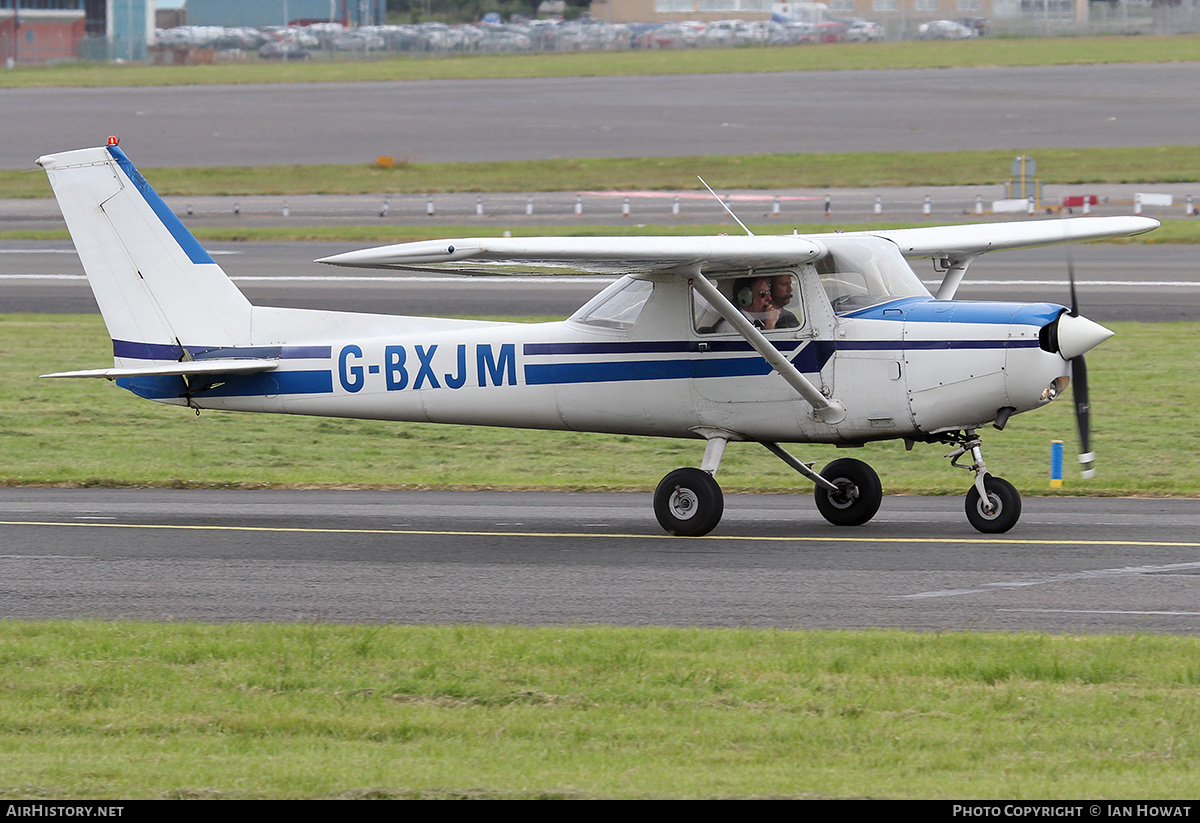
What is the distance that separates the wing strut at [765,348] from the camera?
499 inches

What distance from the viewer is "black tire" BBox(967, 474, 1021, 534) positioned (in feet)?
42.5

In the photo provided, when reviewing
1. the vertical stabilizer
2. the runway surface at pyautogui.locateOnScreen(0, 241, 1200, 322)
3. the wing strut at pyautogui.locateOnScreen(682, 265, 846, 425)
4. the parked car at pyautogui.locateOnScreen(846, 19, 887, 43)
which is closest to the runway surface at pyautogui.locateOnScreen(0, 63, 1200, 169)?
the runway surface at pyautogui.locateOnScreen(0, 241, 1200, 322)

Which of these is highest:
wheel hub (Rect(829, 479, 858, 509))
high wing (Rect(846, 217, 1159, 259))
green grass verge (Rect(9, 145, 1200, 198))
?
green grass verge (Rect(9, 145, 1200, 198))

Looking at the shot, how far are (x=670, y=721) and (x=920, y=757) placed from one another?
1286mm

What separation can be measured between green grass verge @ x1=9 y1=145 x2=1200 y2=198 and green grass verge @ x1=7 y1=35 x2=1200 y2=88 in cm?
2964

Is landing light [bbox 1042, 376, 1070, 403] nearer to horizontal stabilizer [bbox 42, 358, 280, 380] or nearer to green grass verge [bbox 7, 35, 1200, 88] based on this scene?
horizontal stabilizer [bbox 42, 358, 280, 380]

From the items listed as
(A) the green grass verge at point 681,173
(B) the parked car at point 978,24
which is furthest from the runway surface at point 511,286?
(B) the parked car at point 978,24

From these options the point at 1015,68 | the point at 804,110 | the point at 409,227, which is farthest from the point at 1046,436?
the point at 1015,68

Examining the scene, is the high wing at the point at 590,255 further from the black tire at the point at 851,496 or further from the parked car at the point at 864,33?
the parked car at the point at 864,33

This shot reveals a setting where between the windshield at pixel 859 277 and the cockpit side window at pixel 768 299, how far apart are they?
0.93 ft

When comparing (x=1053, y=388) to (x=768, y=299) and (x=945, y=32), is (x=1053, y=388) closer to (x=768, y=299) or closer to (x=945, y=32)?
(x=768, y=299)

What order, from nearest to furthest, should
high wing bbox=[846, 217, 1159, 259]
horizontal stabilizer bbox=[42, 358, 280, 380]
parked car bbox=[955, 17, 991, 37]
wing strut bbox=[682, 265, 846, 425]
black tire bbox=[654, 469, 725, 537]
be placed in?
wing strut bbox=[682, 265, 846, 425]
black tire bbox=[654, 469, 725, 537]
horizontal stabilizer bbox=[42, 358, 280, 380]
high wing bbox=[846, 217, 1159, 259]
parked car bbox=[955, 17, 991, 37]

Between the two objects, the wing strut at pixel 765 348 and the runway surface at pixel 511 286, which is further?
the runway surface at pixel 511 286
